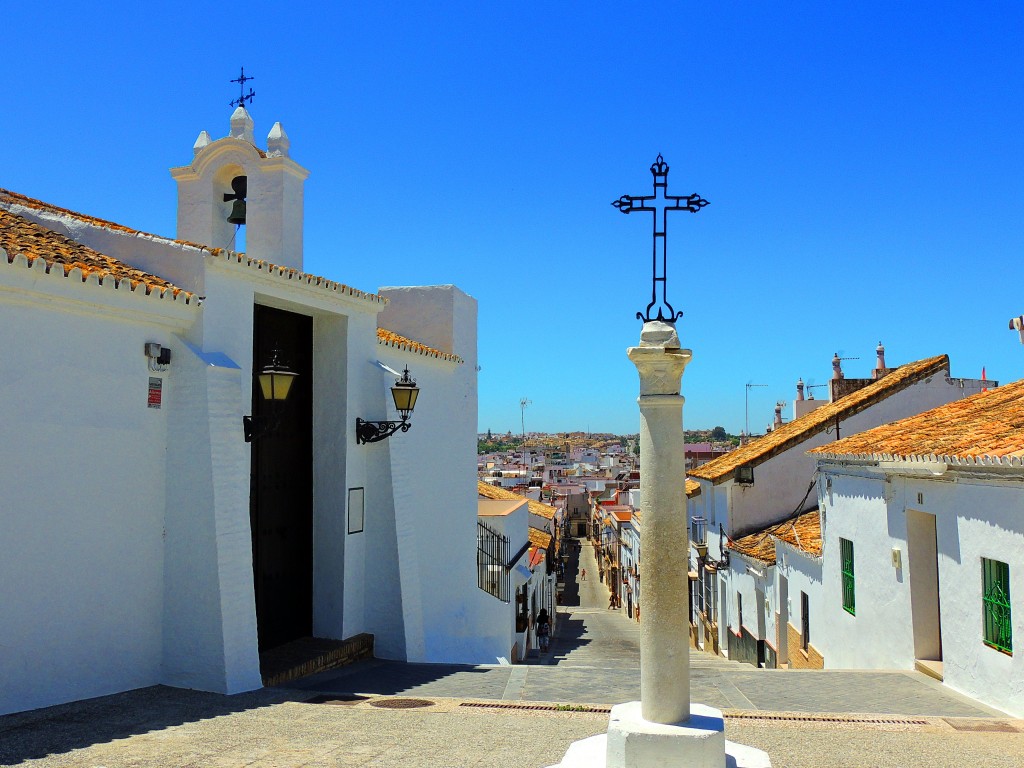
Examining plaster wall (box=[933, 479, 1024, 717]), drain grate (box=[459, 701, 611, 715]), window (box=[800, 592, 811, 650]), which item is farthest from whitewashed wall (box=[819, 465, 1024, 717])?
drain grate (box=[459, 701, 611, 715])

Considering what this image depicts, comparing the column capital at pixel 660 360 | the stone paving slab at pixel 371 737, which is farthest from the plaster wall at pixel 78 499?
the column capital at pixel 660 360

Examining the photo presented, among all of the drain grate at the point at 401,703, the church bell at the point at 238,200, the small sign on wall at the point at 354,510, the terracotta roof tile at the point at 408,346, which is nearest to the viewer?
the drain grate at the point at 401,703

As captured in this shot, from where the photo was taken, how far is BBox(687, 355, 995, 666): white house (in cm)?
1678

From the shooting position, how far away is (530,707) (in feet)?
23.2

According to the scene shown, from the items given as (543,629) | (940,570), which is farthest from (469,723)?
(543,629)

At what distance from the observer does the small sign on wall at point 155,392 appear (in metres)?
7.79

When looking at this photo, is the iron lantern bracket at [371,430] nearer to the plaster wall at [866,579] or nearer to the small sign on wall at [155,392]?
the small sign on wall at [155,392]

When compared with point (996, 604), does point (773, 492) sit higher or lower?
higher

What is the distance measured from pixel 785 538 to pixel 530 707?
9.05 metres

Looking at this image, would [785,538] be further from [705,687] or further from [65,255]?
[65,255]

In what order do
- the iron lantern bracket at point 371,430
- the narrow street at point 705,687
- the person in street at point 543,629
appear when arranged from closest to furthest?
the narrow street at point 705,687 < the iron lantern bracket at point 371,430 < the person in street at point 543,629

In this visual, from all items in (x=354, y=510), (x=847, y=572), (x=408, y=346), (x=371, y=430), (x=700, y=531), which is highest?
(x=408, y=346)

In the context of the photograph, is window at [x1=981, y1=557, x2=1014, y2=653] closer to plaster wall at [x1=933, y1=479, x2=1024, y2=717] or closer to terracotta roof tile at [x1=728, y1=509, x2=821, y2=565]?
plaster wall at [x1=933, y1=479, x2=1024, y2=717]

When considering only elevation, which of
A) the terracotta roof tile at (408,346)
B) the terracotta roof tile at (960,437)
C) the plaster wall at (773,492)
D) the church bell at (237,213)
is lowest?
the plaster wall at (773,492)
